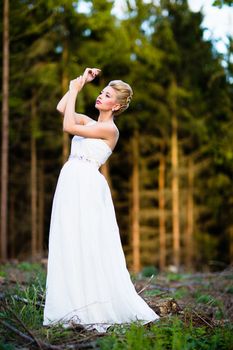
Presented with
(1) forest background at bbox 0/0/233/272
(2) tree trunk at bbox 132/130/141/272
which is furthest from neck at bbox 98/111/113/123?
(2) tree trunk at bbox 132/130/141/272

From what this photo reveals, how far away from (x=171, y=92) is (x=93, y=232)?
1544 cm

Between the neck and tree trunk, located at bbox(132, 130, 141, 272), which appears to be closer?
the neck

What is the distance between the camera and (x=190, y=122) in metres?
20.6

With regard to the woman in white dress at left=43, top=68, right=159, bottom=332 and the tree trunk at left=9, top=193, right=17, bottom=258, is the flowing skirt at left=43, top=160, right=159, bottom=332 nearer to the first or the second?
the woman in white dress at left=43, top=68, right=159, bottom=332

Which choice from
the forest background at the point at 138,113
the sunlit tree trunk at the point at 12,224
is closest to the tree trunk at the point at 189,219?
the forest background at the point at 138,113

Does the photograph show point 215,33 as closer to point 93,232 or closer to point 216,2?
point 216,2

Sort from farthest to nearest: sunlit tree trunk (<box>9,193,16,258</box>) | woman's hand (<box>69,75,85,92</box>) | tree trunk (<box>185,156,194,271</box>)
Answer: sunlit tree trunk (<box>9,193,16,258</box>)
tree trunk (<box>185,156,194,271</box>)
woman's hand (<box>69,75,85,92</box>)

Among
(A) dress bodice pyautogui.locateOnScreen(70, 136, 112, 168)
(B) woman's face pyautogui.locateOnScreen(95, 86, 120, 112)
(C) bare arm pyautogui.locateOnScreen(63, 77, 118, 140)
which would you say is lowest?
(A) dress bodice pyautogui.locateOnScreen(70, 136, 112, 168)

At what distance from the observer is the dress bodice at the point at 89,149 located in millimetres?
5348

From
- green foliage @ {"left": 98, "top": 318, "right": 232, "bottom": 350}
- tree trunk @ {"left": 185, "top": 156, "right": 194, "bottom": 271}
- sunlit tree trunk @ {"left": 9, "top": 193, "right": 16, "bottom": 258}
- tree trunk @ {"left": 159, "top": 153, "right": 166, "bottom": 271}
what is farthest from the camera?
sunlit tree trunk @ {"left": 9, "top": 193, "right": 16, "bottom": 258}

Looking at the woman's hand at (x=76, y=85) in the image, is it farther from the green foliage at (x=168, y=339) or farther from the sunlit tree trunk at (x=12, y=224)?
the sunlit tree trunk at (x=12, y=224)

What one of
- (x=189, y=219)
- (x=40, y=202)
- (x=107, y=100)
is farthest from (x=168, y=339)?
(x=189, y=219)

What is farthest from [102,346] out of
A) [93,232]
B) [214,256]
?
[214,256]

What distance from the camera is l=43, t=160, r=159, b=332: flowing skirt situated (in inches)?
202
